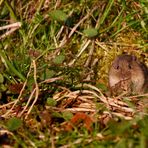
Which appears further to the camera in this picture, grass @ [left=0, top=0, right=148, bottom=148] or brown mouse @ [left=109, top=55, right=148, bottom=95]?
brown mouse @ [left=109, top=55, right=148, bottom=95]

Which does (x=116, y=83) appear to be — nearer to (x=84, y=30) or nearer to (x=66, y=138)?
(x=84, y=30)

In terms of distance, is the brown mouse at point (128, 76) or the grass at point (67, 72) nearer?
the grass at point (67, 72)

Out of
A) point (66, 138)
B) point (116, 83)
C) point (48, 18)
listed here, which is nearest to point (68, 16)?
point (48, 18)
